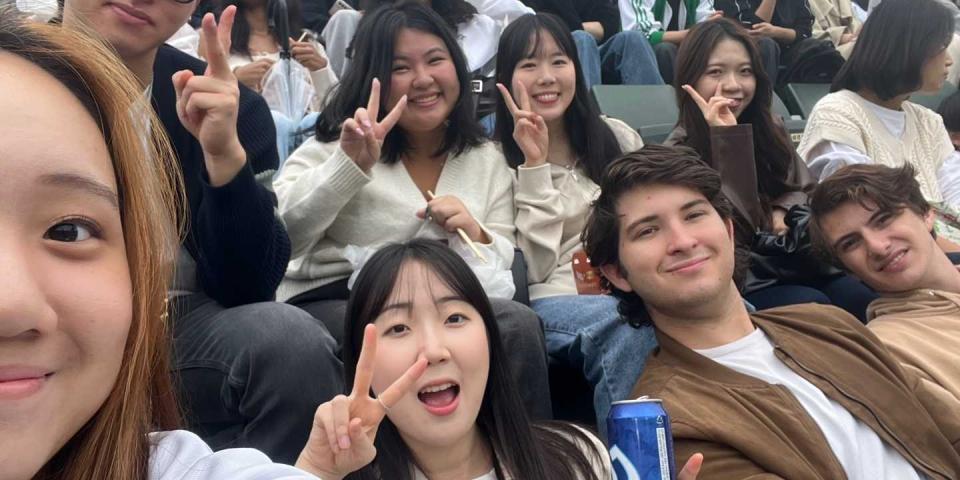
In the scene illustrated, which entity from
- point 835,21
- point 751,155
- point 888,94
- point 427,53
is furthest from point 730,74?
point 835,21

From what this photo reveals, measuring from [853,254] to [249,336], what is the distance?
1.76 metres

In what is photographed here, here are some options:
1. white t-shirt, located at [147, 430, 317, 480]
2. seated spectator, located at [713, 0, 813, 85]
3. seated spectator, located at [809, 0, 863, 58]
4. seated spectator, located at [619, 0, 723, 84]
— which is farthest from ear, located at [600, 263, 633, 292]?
seated spectator, located at [809, 0, 863, 58]

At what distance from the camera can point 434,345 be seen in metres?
1.60

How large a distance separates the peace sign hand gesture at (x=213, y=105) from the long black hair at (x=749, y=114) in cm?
175

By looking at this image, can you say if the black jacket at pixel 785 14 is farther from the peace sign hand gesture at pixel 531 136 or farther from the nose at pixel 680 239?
the nose at pixel 680 239

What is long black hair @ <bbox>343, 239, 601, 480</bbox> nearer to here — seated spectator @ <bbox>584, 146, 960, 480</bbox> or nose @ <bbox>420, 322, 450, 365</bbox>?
nose @ <bbox>420, 322, 450, 365</bbox>

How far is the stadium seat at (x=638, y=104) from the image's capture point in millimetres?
4191

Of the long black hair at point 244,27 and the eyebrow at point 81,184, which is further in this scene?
the long black hair at point 244,27

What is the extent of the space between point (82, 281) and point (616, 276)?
5.29ft

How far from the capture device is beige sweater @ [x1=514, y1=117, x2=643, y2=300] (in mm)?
2613

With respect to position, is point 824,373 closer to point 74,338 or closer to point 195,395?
point 195,395

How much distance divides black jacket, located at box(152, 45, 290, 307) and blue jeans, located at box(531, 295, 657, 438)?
2.48 ft

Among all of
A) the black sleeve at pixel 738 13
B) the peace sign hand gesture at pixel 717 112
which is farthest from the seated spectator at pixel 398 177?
the black sleeve at pixel 738 13

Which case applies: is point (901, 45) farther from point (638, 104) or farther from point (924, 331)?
point (924, 331)
